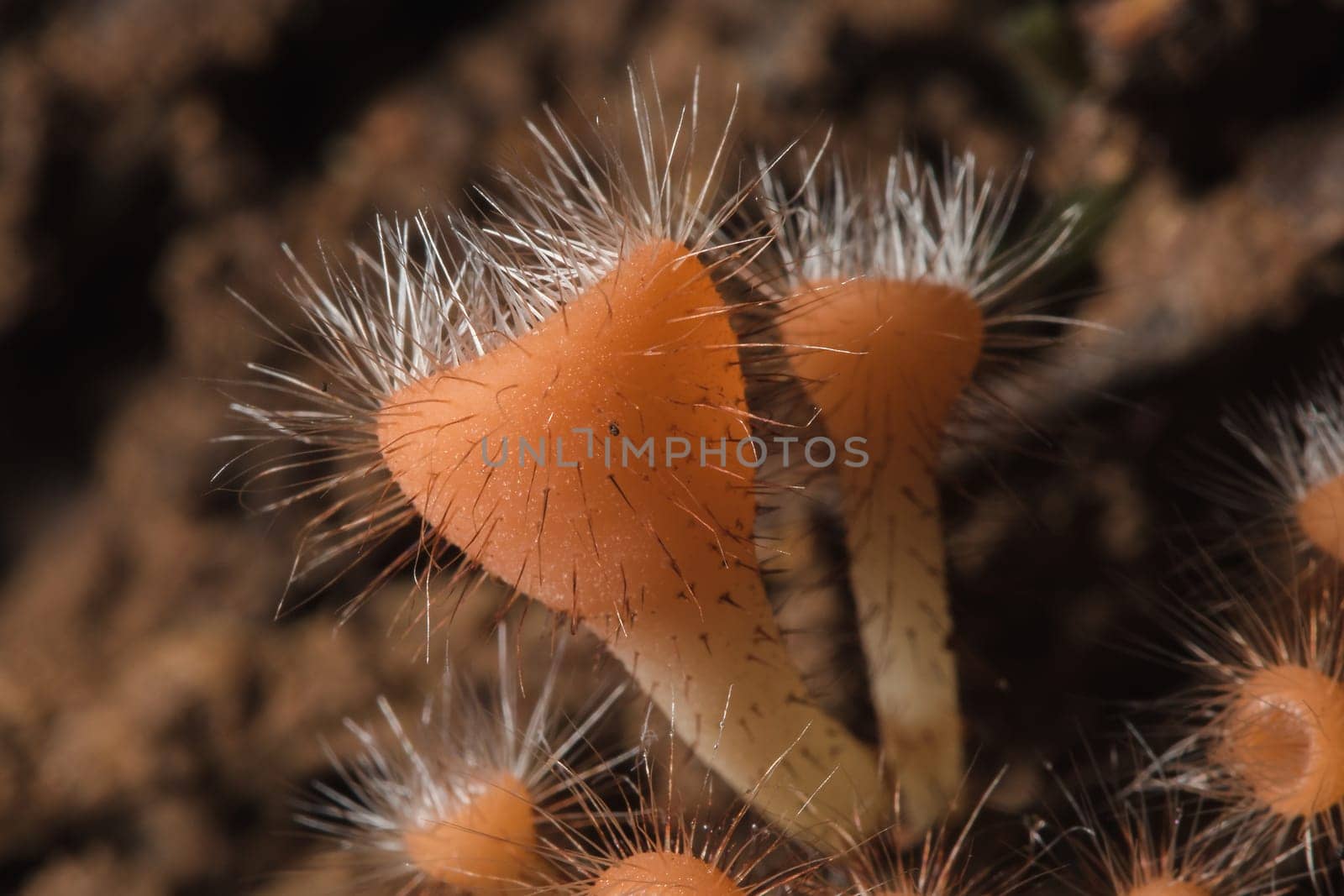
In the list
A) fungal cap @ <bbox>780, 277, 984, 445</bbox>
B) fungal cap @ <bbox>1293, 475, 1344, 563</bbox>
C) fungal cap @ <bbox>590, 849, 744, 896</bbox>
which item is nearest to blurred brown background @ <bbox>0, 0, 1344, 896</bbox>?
fungal cap @ <bbox>1293, 475, 1344, 563</bbox>

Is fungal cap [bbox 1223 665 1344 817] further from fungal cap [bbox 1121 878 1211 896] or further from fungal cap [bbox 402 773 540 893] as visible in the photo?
fungal cap [bbox 402 773 540 893]

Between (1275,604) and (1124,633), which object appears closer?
(1275,604)

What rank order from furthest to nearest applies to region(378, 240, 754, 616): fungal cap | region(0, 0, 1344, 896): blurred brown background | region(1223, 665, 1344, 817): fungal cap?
region(0, 0, 1344, 896): blurred brown background → region(1223, 665, 1344, 817): fungal cap → region(378, 240, 754, 616): fungal cap

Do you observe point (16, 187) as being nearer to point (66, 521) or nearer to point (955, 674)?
point (66, 521)

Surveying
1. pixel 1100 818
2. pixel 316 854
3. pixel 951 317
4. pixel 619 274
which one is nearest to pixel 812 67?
pixel 951 317

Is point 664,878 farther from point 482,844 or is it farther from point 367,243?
point 367,243

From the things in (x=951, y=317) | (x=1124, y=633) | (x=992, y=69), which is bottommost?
(x=1124, y=633)

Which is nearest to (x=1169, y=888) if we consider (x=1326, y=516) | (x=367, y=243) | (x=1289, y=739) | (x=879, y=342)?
(x=1289, y=739)
